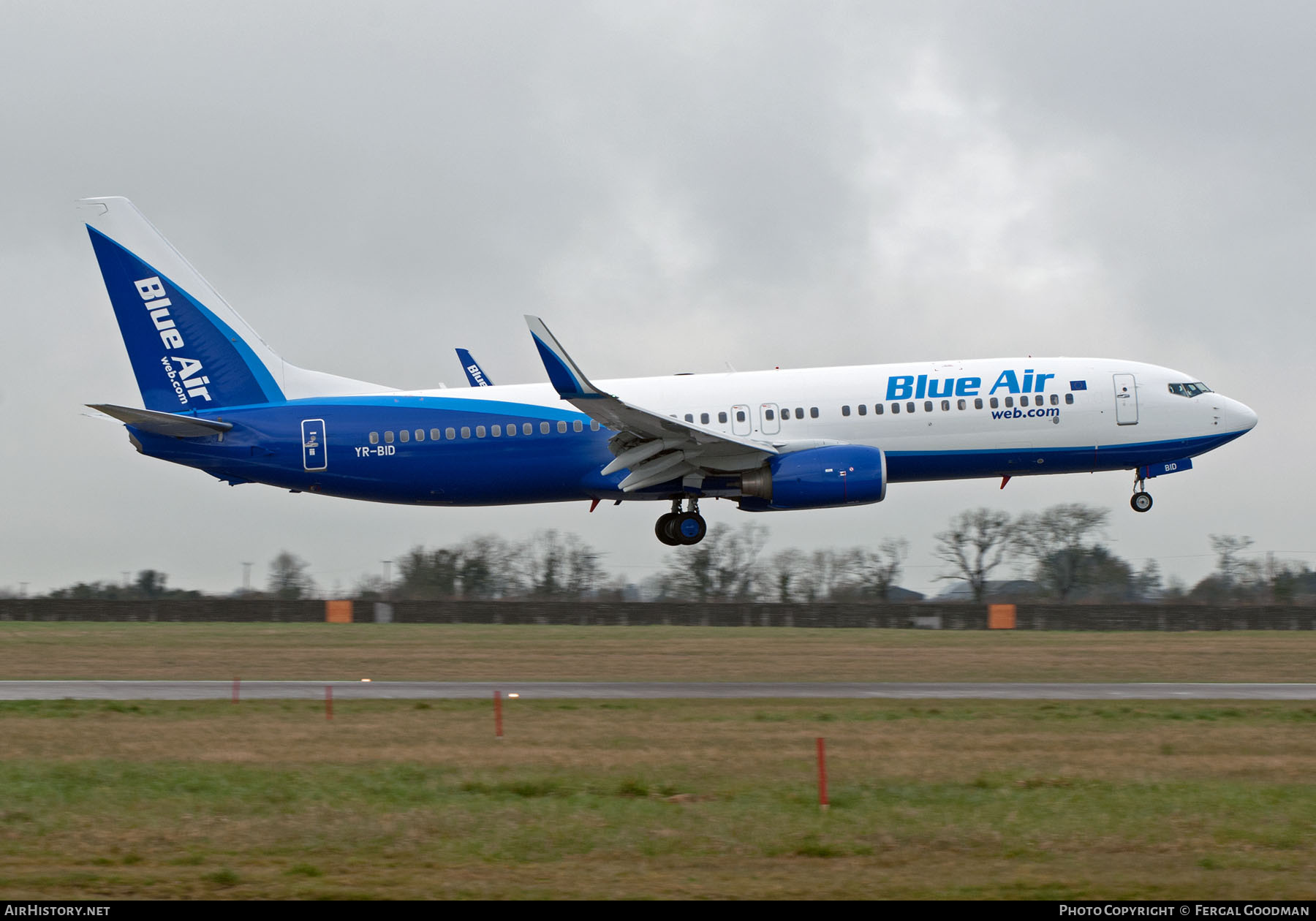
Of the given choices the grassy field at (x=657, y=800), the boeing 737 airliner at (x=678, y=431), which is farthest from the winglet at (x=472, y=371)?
the grassy field at (x=657, y=800)

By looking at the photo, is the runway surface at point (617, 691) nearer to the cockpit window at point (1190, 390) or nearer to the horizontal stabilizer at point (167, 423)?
the horizontal stabilizer at point (167, 423)

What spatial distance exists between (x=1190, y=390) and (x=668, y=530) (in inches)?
600

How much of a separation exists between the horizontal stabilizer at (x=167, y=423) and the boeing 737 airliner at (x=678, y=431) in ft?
0.20

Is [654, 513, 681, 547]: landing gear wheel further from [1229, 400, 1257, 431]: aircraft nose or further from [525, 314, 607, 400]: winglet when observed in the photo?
[1229, 400, 1257, 431]: aircraft nose

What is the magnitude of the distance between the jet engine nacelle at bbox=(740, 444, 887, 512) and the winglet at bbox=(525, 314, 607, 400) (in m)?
5.85

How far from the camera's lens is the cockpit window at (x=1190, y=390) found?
39.7 m

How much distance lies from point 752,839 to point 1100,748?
8.19 meters

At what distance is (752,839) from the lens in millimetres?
14766

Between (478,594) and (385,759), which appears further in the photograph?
(478,594)

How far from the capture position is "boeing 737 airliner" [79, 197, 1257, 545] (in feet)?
125

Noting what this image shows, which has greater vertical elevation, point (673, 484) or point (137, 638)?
point (673, 484)
